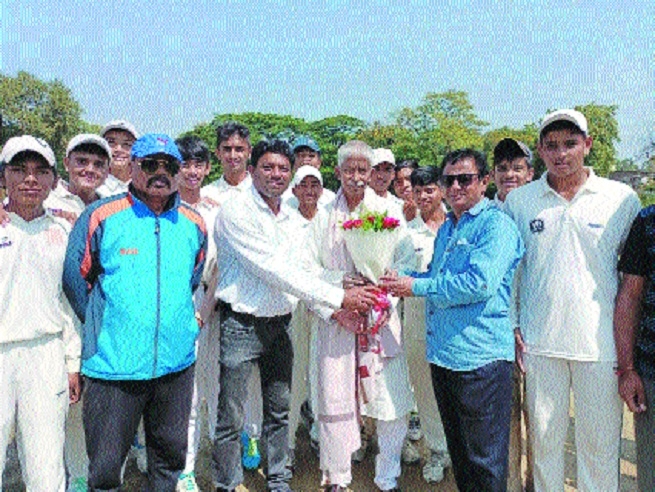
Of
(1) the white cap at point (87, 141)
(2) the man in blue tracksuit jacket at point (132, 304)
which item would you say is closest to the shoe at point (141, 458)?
(2) the man in blue tracksuit jacket at point (132, 304)

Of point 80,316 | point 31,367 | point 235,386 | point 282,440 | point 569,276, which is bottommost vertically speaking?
point 282,440

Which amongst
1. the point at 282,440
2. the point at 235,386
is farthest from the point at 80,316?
the point at 282,440

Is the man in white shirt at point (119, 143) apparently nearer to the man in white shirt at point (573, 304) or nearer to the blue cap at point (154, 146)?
the blue cap at point (154, 146)

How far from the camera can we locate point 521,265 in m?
3.71

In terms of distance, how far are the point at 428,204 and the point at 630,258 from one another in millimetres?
1906

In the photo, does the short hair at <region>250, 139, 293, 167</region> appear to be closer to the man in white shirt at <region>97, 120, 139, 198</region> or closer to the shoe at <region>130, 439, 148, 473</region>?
the man in white shirt at <region>97, 120, 139, 198</region>

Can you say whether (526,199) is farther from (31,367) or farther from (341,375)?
(31,367)

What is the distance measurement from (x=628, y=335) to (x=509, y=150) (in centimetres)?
191

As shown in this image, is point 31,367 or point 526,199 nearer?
point 31,367

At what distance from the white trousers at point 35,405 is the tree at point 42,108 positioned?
48.1 m

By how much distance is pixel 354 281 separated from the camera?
4.06 m

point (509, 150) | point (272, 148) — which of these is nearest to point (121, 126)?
point (272, 148)

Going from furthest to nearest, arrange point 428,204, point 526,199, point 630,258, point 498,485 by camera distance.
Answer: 1. point 428,204
2. point 526,199
3. point 498,485
4. point 630,258

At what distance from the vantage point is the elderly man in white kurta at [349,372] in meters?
4.12
